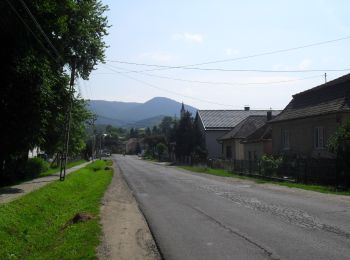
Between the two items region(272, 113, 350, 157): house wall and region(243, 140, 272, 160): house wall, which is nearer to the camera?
region(272, 113, 350, 157): house wall

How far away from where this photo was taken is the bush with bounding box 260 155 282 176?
34969 mm

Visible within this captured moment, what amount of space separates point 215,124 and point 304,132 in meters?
40.6

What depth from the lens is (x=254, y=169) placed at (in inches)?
1572

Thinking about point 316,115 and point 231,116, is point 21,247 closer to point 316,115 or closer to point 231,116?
point 316,115

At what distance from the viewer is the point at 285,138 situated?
41250mm

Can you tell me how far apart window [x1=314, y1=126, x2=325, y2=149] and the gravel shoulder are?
→ 63.8 ft

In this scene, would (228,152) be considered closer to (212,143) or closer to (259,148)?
(212,143)

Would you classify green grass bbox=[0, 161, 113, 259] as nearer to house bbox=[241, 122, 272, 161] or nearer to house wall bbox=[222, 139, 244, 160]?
house bbox=[241, 122, 272, 161]

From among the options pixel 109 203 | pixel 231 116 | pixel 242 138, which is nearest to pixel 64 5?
pixel 109 203

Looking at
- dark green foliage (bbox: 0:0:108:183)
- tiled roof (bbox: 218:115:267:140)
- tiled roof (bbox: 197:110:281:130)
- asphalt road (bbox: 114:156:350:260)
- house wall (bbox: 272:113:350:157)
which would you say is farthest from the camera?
tiled roof (bbox: 197:110:281:130)

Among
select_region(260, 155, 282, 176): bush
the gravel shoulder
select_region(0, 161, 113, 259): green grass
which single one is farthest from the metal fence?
select_region(0, 161, 113, 259): green grass

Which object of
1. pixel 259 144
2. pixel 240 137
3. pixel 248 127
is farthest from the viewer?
pixel 248 127

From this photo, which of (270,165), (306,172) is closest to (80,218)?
(306,172)

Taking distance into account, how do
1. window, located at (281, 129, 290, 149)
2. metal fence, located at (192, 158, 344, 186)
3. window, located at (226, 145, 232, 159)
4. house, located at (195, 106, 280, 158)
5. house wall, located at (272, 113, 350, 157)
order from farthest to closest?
house, located at (195, 106, 280, 158), window, located at (226, 145, 232, 159), window, located at (281, 129, 290, 149), house wall, located at (272, 113, 350, 157), metal fence, located at (192, 158, 344, 186)
